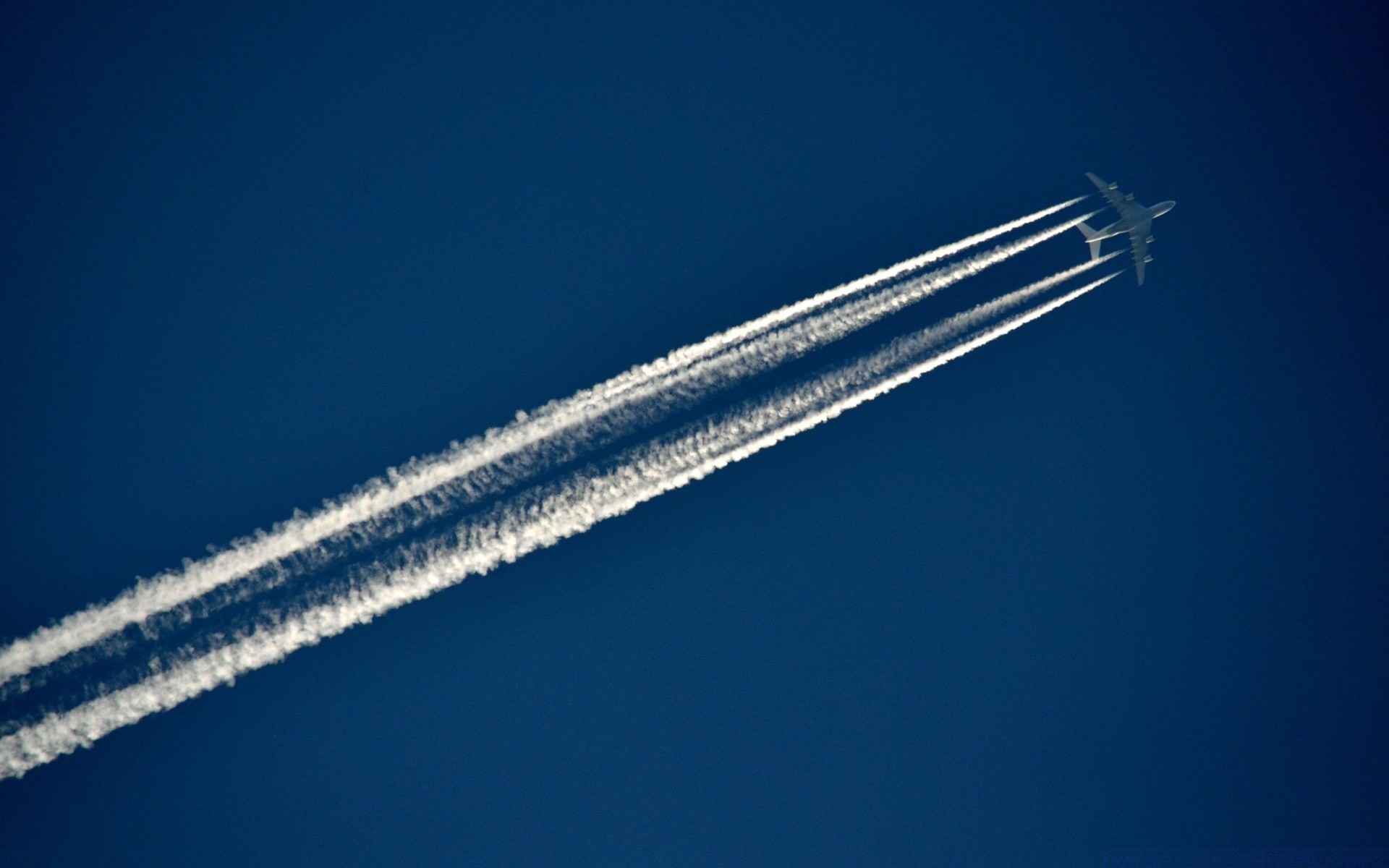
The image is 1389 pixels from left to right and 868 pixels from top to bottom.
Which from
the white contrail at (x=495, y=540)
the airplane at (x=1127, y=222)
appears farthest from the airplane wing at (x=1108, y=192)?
the white contrail at (x=495, y=540)

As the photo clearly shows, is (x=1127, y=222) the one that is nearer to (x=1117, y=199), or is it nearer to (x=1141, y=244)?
(x=1117, y=199)

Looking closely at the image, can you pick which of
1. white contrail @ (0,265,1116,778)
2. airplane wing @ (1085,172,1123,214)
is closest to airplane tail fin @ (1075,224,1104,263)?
airplane wing @ (1085,172,1123,214)

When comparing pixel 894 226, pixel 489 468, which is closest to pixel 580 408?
pixel 489 468

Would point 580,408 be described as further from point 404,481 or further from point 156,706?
point 156,706

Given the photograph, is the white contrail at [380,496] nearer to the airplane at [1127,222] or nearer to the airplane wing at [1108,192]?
the airplane at [1127,222]

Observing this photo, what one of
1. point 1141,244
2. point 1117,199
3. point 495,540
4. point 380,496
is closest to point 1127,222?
point 1117,199
